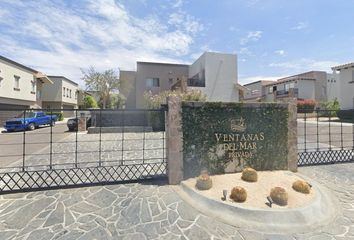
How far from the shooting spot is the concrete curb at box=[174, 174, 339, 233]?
476 centimetres

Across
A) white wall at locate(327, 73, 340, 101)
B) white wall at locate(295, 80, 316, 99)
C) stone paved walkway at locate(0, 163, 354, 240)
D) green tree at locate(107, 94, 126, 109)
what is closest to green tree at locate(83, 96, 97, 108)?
green tree at locate(107, 94, 126, 109)

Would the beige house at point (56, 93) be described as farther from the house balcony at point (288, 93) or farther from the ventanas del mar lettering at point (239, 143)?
the ventanas del mar lettering at point (239, 143)

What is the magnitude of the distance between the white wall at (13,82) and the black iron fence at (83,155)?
3.67m

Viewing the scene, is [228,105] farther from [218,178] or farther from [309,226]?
[309,226]

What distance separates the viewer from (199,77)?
28812mm

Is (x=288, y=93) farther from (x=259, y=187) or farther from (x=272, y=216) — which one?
(x=272, y=216)

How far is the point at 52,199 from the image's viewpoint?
5.72 m

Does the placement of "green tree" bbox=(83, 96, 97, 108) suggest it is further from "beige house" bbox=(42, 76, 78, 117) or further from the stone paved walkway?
the stone paved walkway

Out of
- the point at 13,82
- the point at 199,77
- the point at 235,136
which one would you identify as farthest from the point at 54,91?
the point at 235,136

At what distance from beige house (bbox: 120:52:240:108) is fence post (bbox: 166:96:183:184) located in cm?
1668

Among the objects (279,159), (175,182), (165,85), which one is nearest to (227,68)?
(165,85)

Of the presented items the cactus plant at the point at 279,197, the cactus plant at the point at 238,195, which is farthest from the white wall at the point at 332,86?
the cactus plant at the point at 238,195

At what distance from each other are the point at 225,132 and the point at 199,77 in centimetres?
2232

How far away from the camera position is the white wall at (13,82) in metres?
24.1
